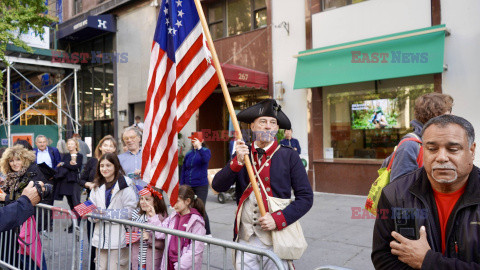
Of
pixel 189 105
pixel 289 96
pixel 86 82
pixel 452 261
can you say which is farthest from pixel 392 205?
pixel 86 82

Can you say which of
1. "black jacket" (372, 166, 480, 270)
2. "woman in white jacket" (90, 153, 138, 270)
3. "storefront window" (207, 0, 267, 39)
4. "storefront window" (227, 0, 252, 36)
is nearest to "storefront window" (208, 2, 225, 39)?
"storefront window" (207, 0, 267, 39)

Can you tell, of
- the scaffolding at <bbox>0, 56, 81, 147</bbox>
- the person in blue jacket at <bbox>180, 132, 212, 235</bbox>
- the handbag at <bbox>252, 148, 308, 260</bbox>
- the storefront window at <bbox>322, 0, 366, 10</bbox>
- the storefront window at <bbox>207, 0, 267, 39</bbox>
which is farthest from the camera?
the scaffolding at <bbox>0, 56, 81, 147</bbox>

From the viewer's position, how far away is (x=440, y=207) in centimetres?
188

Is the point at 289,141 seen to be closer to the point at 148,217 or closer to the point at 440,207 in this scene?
the point at 148,217

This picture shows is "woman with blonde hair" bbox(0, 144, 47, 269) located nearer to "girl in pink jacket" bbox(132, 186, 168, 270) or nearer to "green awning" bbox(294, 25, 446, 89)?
"girl in pink jacket" bbox(132, 186, 168, 270)

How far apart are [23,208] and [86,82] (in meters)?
17.6

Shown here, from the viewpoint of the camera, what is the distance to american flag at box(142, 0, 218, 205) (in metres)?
3.41

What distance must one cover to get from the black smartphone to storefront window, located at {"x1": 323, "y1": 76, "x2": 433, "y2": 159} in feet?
26.7

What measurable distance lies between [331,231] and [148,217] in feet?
12.0

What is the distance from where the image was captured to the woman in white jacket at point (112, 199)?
3.86 m

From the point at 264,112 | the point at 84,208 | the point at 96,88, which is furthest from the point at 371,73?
the point at 96,88

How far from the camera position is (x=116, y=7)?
16766 mm

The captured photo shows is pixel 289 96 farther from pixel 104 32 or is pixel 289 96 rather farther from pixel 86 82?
pixel 86 82

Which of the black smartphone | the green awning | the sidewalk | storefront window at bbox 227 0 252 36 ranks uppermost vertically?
storefront window at bbox 227 0 252 36
